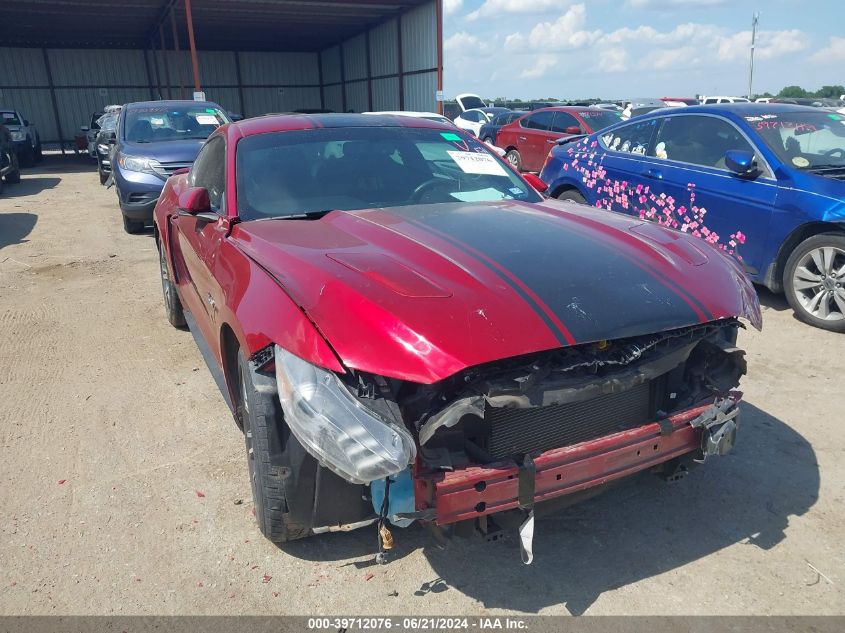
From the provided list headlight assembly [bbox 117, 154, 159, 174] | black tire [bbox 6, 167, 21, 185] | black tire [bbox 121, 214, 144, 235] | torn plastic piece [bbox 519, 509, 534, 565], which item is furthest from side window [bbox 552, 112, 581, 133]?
black tire [bbox 6, 167, 21, 185]

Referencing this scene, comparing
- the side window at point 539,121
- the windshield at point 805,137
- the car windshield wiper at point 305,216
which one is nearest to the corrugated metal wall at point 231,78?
the side window at point 539,121

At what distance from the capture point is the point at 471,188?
3.57 metres

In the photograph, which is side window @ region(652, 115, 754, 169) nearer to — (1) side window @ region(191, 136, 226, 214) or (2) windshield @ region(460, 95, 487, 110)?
(1) side window @ region(191, 136, 226, 214)

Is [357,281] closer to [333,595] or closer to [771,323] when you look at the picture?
[333,595]

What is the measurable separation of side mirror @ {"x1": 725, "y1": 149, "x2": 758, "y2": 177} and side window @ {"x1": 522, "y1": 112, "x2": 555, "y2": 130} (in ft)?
25.8

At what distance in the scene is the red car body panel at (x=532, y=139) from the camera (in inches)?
479

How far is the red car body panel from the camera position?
12.2 m

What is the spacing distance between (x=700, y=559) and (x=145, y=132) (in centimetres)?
941

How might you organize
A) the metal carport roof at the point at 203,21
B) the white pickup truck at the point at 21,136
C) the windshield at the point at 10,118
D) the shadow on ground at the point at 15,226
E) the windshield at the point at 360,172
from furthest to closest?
1. the metal carport roof at the point at 203,21
2. the windshield at the point at 10,118
3. the white pickup truck at the point at 21,136
4. the shadow on ground at the point at 15,226
5. the windshield at the point at 360,172

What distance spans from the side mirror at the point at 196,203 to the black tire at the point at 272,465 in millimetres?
1190

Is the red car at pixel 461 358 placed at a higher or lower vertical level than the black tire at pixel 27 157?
higher

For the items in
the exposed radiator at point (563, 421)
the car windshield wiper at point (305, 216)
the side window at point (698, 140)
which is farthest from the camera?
the side window at point (698, 140)

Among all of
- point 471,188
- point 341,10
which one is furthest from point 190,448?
point 341,10

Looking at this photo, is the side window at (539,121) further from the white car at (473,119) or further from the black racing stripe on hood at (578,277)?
the black racing stripe on hood at (578,277)
